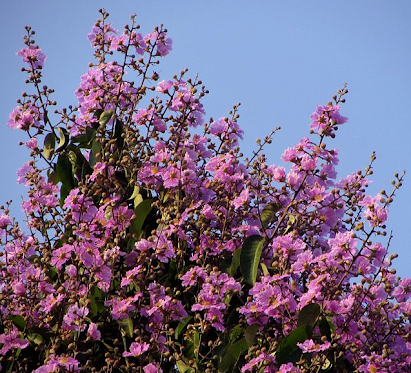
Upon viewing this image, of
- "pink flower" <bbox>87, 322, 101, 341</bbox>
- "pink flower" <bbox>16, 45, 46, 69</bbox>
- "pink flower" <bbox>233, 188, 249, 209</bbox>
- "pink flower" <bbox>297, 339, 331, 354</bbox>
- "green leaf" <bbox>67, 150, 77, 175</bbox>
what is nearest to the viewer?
"pink flower" <bbox>297, 339, 331, 354</bbox>

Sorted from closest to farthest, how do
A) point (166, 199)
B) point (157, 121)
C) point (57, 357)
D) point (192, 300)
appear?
point (57, 357) → point (192, 300) → point (166, 199) → point (157, 121)

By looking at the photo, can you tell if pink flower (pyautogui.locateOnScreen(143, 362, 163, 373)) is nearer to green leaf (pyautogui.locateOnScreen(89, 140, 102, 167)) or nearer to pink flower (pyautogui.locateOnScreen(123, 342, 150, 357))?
pink flower (pyautogui.locateOnScreen(123, 342, 150, 357))

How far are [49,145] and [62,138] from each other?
0.07 m

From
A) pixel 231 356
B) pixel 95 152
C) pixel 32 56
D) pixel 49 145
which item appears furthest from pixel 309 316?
pixel 32 56

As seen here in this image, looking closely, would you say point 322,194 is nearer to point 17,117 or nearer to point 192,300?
point 192,300

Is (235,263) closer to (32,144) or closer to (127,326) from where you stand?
(127,326)

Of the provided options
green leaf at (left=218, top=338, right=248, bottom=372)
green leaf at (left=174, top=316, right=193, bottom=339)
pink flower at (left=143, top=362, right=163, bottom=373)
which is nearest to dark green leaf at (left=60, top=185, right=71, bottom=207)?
green leaf at (left=174, top=316, right=193, bottom=339)

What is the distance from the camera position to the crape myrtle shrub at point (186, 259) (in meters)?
2.85

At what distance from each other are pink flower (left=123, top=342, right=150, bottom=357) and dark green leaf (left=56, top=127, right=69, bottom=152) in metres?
1.17

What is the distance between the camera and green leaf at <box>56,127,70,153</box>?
3.63m

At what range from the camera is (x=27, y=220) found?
11.6 feet

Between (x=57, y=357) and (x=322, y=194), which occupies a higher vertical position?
(x=322, y=194)

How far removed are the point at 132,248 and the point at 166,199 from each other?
0.29 metres

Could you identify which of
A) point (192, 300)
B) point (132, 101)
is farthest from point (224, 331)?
point (132, 101)
